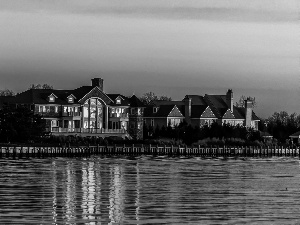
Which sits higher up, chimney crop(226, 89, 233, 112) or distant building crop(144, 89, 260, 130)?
chimney crop(226, 89, 233, 112)

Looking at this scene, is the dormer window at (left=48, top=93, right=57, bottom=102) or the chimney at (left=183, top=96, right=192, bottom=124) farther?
the chimney at (left=183, top=96, right=192, bottom=124)

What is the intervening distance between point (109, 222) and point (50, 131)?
108 metres

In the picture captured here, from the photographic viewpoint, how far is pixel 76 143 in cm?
13738

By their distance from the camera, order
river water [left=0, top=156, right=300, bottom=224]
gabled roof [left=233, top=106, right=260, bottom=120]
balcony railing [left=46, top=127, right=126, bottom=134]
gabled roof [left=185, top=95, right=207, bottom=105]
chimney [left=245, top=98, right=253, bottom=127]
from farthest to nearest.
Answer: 1. chimney [left=245, top=98, right=253, bottom=127]
2. gabled roof [left=233, top=106, right=260, bottom=120]
3. gabled roof [left=185, top=95, right=207, bottom=105]
4. balcony railing [left=46, top=127, right=126, bottom=134]
5. river water [left=0, top=156, right=300, bottom=224]

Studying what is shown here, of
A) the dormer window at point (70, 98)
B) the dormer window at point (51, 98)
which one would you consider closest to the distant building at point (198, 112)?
the dormer window at point (70, 98)

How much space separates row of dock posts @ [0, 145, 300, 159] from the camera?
116938mm

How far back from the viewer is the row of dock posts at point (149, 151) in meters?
117

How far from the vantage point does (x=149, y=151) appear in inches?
5344

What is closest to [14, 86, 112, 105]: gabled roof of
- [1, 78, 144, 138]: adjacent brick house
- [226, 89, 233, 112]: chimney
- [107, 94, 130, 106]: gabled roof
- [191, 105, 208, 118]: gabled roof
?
[1, 78, 144, 138]: adjacent brick house

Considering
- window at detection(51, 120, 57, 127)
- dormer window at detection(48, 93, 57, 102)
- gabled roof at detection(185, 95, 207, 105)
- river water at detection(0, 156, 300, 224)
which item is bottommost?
river water at detection(0, 156, 300, 224)

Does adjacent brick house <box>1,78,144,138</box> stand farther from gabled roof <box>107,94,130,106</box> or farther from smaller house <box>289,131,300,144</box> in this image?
smaller house <box>289,131,300,144</box>

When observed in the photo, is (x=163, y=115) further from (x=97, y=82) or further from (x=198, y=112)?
(x=97, y=82)

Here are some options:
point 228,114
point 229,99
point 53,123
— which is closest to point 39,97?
point 53,123

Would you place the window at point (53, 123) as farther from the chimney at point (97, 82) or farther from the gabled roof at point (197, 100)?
the gabled roof at point (197, 100)
